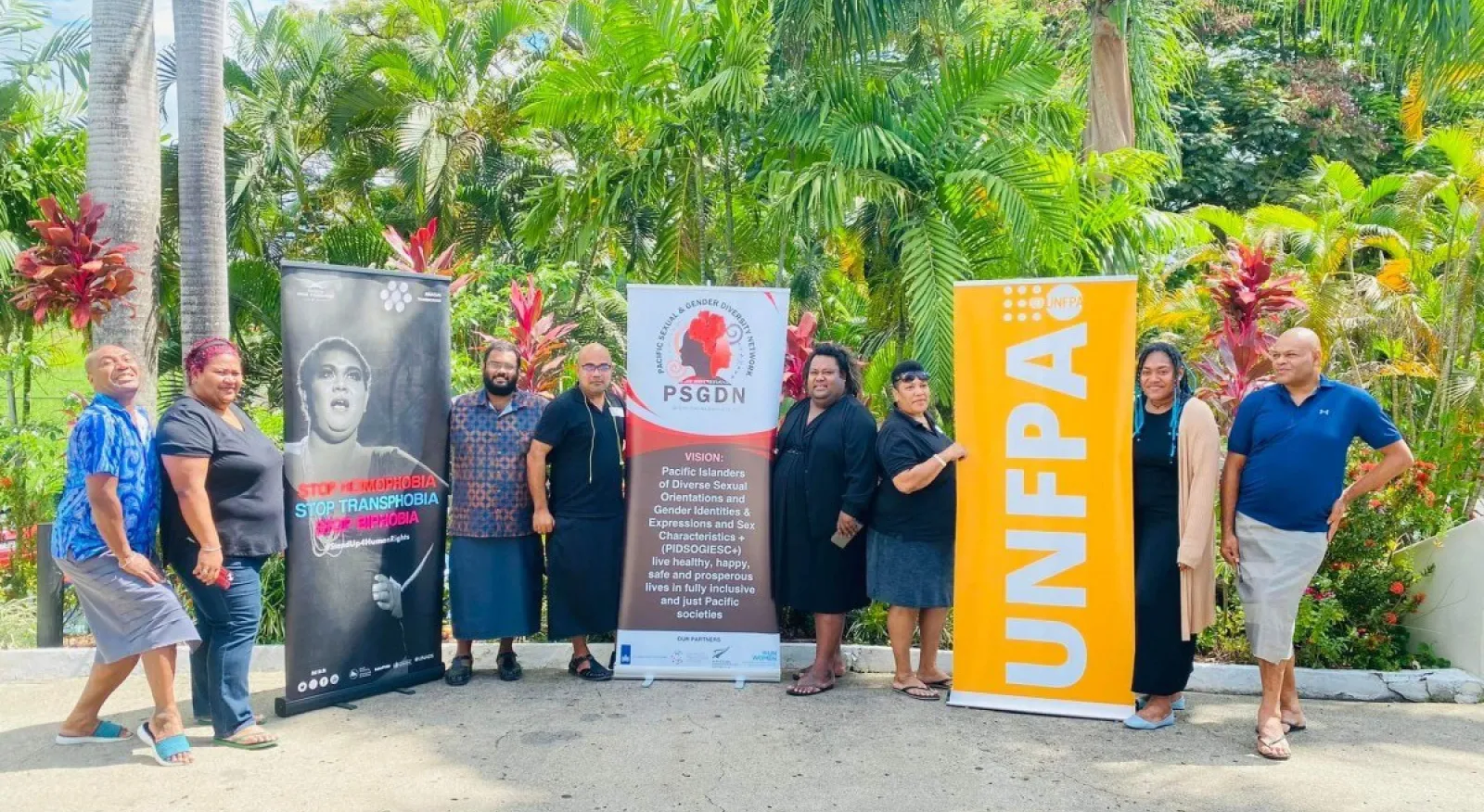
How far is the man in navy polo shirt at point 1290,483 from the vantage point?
4824 mm

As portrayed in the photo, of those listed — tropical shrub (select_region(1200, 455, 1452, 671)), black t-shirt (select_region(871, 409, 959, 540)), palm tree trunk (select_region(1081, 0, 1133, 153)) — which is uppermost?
palm tree trunk (select_region(1081, 0, 1133, 153))

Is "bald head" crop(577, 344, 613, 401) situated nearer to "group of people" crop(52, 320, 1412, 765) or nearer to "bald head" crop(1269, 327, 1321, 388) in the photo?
"group of people" crop(52, 320, 1412, 765)

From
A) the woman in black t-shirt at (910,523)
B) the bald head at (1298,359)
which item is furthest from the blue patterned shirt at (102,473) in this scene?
the bald head at (1298,359)

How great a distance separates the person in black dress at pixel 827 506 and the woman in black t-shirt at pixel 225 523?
2.59m

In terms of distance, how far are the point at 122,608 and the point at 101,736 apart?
2.68 ft

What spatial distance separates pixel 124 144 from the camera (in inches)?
264

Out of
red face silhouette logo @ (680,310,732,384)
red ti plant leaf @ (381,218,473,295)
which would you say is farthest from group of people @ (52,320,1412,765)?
red ti plant leaf @ (381,218,473,295)

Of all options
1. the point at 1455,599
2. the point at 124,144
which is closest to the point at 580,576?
the point at 124,144

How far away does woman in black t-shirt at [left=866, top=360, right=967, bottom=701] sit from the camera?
561cm

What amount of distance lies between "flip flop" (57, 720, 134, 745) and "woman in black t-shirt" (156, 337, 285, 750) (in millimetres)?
479

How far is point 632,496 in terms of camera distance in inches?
241

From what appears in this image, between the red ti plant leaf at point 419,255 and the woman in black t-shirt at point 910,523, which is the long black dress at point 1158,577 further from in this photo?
the red ti plant leaf at point 419,255

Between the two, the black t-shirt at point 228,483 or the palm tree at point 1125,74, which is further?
the palm tree at point 1125,74

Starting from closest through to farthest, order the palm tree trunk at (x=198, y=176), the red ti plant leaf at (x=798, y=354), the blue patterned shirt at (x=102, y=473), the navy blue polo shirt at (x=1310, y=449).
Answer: the blue patterned shirt at (x=102, y=473) → the navy blue polo shirt at (x=1310, y=449) → the red ti plant leaf at (x=798, y=354) → the palm tree trunk at (x=198, y=176)
